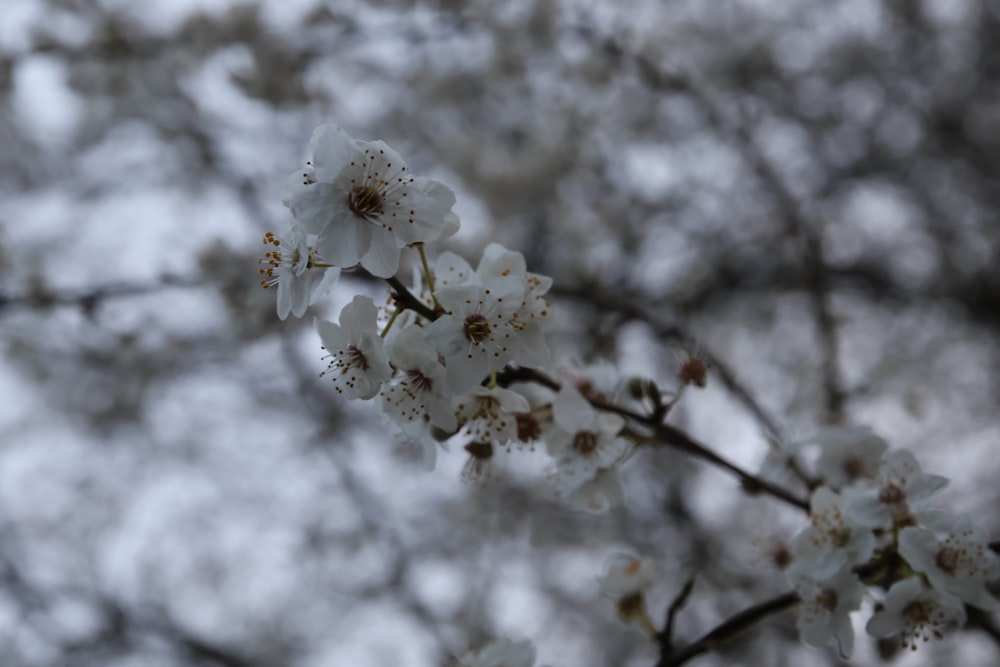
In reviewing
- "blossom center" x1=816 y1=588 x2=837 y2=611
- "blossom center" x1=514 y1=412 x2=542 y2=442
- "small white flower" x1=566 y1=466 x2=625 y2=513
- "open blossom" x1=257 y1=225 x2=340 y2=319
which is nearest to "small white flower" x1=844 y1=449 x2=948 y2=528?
"blossom center" x1=816 y1=588 x2=837 y2=611

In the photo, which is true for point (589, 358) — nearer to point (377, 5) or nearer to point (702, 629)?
point (377, 5)

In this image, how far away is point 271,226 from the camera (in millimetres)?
3412

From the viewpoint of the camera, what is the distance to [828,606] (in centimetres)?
125

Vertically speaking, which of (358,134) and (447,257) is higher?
(358,134)

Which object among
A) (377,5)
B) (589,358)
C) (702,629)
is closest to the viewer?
(589,358)

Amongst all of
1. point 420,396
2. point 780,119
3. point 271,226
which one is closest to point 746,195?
point 780,119

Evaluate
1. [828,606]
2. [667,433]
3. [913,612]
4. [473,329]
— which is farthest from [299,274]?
[913,612]

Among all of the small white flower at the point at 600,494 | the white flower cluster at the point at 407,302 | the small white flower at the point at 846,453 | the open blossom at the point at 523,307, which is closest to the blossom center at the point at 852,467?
the small white flower at the point at 846,453

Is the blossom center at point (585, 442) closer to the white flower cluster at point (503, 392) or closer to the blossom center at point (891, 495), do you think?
the white flower cluster at point (503, 392)

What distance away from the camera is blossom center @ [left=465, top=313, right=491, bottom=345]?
1.03m

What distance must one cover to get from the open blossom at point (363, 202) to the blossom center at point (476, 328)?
11cm

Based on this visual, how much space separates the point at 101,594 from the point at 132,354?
45.3 inches

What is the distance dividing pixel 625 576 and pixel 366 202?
32.2 inches

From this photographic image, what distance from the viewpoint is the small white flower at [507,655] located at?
1.30 meters
